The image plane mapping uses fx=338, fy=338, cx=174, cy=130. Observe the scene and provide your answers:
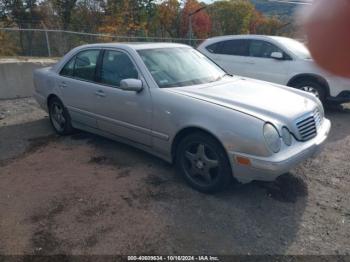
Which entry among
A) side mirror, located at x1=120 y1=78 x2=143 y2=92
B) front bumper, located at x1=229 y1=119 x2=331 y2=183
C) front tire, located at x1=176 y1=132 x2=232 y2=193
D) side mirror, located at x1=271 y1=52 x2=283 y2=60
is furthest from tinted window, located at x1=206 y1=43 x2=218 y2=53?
front bumper, located at x1=229 y1=119 x2=331 y2=183

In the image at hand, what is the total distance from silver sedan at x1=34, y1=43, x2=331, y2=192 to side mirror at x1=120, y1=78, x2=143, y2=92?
1 centimetres

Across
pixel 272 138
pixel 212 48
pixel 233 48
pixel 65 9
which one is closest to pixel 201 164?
pixel 272 138

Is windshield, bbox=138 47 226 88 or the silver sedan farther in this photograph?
windshield, bbox=138 47 226 88

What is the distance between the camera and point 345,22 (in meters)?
0.80

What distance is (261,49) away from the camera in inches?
300

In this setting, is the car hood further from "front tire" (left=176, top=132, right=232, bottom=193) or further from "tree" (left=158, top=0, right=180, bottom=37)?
"tree" (left=158, top=0, right=180, bottom=37)

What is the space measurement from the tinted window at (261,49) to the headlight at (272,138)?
4.67 m

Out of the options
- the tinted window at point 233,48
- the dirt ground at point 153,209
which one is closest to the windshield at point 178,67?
the dirt ground at point 153,209

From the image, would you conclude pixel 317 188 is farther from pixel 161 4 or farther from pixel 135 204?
pixel 161 4

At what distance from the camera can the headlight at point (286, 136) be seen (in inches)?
128

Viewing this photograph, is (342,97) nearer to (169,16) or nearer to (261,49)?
(261,49)

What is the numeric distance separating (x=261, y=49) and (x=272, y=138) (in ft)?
16.4

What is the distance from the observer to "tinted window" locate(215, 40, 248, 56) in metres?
7.88

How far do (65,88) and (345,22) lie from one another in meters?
4.90
